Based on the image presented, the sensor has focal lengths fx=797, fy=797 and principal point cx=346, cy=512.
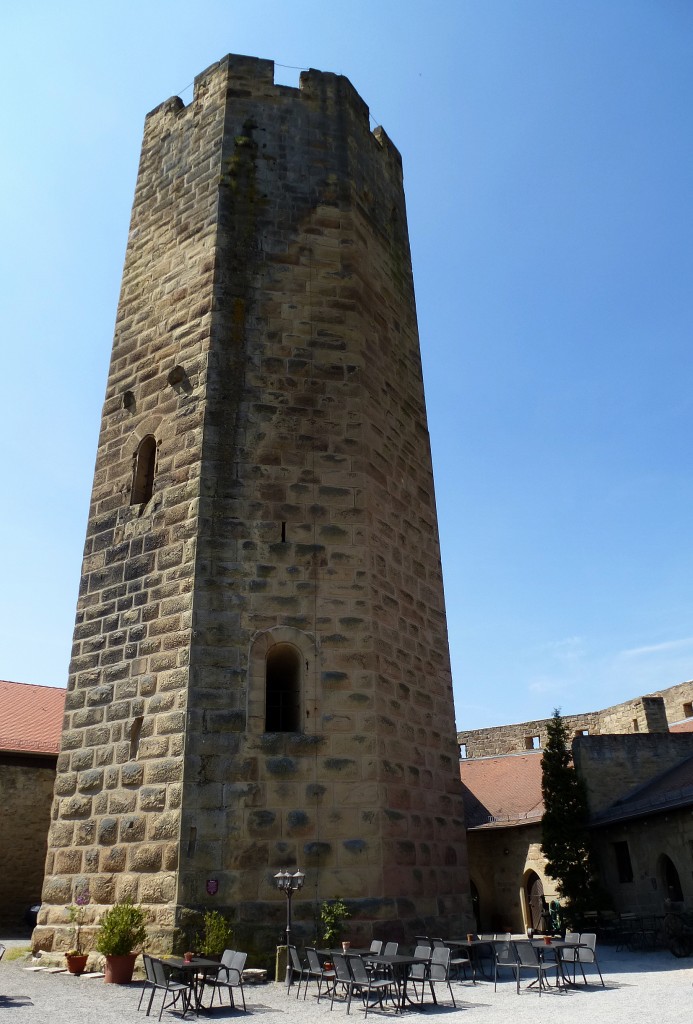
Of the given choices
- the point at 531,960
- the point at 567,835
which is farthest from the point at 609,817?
the point at 531,960

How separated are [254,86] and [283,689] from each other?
900 centimetres

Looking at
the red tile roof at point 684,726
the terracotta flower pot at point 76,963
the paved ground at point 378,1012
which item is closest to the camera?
the paved ground at point 378,1012

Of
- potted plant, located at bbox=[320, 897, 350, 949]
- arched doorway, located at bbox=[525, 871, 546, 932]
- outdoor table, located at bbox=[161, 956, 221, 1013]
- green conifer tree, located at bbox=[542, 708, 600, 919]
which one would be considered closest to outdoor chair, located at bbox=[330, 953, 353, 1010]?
potted plant, located at bbox=[320, 897, 350, 949]

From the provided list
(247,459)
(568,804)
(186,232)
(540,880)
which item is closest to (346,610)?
(247,459)

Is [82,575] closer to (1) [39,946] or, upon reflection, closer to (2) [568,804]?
(1) [39,946]

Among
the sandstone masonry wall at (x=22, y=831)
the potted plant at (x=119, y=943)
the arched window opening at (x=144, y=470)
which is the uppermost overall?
the arched window opening at (x=144, y=470)

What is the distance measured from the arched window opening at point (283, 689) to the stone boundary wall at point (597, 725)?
14.5 m

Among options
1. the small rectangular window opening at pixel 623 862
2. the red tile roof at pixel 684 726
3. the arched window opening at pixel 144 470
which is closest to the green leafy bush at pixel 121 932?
the arched window opening at pixel 144 470

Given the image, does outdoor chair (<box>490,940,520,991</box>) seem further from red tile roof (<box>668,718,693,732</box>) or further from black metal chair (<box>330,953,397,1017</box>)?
red tile roof (<box>668,718,693,732</box>)

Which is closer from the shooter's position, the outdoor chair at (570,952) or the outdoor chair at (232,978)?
the outdoor chair at (232,978)

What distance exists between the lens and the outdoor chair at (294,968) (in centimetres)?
711

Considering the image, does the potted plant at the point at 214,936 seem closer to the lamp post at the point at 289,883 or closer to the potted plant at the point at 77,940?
the lamp post at the point at 289,883

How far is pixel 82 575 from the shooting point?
400 inches

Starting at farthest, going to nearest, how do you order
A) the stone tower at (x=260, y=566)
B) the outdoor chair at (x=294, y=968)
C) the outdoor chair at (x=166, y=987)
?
the stone tower at (x=260, y=566)
the outdoor chair at (x=294, y=968)
the outdoor chair at (x=166, y=987)
